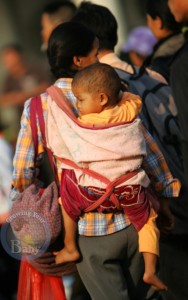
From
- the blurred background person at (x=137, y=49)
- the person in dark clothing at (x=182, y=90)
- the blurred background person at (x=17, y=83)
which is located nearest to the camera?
the person in dark clothing at (x=182, y=90)

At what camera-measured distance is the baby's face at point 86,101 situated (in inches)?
165

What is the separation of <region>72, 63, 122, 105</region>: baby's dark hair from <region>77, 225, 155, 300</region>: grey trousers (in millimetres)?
685

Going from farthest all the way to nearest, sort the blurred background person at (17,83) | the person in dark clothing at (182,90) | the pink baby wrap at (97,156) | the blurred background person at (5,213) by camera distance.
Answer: the blurred background person at (17,83), the blurred background person at (5,213), the person in dark clothing at (182,90), the pink baby wrap at (97,156)

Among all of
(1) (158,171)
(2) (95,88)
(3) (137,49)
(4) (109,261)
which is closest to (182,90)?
(1) (158,171)

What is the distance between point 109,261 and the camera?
443 cm

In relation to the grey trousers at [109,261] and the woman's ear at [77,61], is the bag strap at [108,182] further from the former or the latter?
the woman's ear at [77,61]

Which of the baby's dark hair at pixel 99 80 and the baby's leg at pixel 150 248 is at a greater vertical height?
the baby's dark hair at pixel 99 80

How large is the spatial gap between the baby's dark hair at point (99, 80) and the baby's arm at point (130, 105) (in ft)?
0.20

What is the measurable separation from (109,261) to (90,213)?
0.89 feet

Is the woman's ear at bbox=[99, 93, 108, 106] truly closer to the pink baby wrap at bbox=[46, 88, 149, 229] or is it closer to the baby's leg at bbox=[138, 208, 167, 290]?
the pink baby wrap at bbox=[46, 88, 149, 229]

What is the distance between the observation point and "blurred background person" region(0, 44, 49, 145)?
1191cm

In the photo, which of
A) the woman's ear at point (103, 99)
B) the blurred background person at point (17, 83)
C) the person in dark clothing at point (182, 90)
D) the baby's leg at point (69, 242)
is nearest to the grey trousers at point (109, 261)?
the baby's leg at point (69, 242)

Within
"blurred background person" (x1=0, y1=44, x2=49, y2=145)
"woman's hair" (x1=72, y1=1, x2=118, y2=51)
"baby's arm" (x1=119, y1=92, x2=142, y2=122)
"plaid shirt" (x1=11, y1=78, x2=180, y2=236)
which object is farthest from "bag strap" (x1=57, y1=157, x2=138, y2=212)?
"blurred background person" (x1=0, y1=44, x2=49, y2=145)

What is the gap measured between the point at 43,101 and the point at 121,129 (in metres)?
0.52
